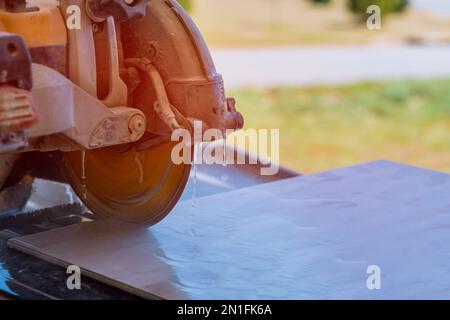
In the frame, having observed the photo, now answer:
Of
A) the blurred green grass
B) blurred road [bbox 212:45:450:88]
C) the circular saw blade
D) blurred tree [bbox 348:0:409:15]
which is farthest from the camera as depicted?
blurred tree [bbox 348:0:409:15]

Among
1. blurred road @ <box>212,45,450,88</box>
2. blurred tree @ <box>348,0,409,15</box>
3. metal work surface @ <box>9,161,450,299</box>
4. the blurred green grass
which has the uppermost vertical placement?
blurred tree @ <box>348,0,409,15</box>

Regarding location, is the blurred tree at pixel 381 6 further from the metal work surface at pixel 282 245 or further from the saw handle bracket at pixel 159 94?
the saw handle bracket at pixel 159 94

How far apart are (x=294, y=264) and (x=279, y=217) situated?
410 mm

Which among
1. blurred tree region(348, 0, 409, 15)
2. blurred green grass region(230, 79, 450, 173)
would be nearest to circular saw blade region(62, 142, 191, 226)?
blurred green grass region(230, 79, 450, 173)

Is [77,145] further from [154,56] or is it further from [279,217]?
[279,217]

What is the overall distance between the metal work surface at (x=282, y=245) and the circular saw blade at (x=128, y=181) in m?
0.06

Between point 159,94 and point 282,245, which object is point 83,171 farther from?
point 282,245

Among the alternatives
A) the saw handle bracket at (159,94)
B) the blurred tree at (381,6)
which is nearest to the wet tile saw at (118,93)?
the saw handle bracket at (159,94)

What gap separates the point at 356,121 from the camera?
7117mm

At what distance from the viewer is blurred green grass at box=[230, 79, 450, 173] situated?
6523 millimetres

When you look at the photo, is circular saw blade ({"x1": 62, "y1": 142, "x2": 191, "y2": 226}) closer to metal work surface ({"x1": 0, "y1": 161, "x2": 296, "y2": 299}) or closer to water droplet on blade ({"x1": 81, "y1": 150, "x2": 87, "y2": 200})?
water droplet on blade ({"x1": 81, "y1": 150, "x2": 87, "y2": 200})

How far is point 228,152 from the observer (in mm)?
3355
